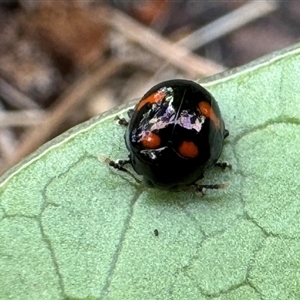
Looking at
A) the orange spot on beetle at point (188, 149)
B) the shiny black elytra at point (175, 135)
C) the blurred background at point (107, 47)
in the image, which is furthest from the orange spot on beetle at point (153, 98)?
Answer: the blurred background at point (107, 47)

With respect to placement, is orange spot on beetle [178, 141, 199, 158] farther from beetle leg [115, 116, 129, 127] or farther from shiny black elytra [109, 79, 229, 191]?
beetle leg [115, 116, 129, 127]

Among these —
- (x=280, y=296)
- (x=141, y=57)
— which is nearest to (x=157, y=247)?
(x=280, y=296)

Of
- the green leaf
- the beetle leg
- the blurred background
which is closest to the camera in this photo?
the green leaf

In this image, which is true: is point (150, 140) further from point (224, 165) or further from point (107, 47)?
point (107, 47)

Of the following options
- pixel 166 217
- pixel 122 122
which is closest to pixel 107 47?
pixel 122 122

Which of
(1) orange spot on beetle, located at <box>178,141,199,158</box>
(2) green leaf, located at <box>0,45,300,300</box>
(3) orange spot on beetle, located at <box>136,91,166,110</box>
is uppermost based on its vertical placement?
(3) orange spot on beetle, located at <box>136,91,166,110</box>

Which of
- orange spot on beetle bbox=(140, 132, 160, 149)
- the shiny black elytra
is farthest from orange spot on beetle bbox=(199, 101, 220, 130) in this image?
orange spot on beetle bbox=(140, 132, 160, 149)

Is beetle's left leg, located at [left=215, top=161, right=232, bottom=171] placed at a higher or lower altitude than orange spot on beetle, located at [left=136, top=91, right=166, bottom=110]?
lower
